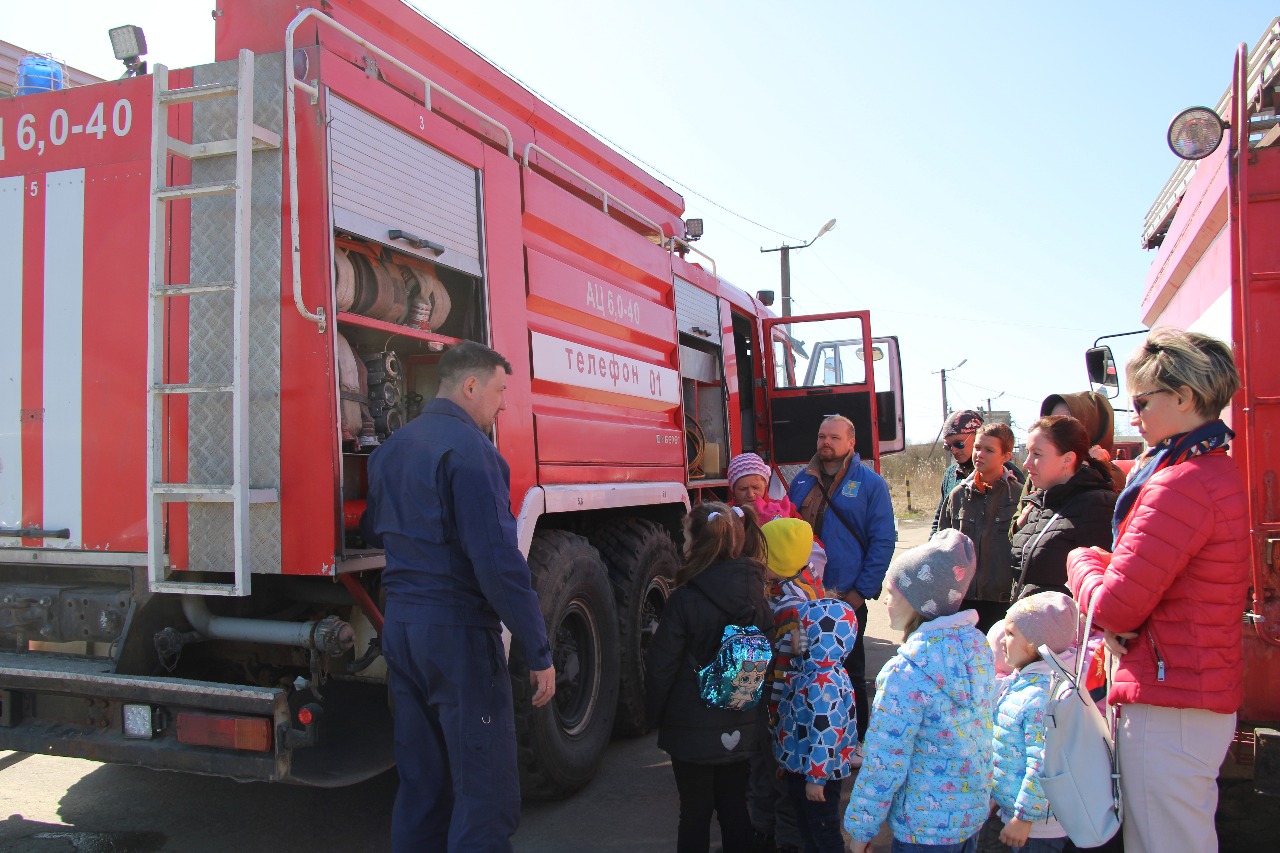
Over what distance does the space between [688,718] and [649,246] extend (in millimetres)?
3555

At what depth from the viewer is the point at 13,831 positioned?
395 centimetres

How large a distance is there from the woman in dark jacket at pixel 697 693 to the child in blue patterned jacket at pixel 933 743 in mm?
633

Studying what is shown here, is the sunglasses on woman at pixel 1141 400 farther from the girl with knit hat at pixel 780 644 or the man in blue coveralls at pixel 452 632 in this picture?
the man in blue coveralls at pixel 452 632

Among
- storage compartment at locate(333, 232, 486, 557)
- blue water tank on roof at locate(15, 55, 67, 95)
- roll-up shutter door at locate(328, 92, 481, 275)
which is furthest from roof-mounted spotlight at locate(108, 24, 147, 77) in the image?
storage compartment at locate(333, 232, 486, 557)

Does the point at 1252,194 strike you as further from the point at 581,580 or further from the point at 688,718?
the point at 581,580

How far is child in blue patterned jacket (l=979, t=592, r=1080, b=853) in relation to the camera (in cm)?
260

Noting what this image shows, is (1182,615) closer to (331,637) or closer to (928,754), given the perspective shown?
(928,754)

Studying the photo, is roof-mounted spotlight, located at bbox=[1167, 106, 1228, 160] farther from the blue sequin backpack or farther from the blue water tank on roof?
the blue water tank on roof

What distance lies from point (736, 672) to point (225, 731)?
1712mm

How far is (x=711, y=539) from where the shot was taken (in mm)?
3336

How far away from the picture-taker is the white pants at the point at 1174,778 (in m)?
2.48

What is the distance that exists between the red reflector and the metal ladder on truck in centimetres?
42

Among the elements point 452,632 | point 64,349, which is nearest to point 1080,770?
point 452,632

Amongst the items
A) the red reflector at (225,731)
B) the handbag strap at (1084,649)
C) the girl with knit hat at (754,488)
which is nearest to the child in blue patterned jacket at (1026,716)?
the handbag strap at (1084,649)
